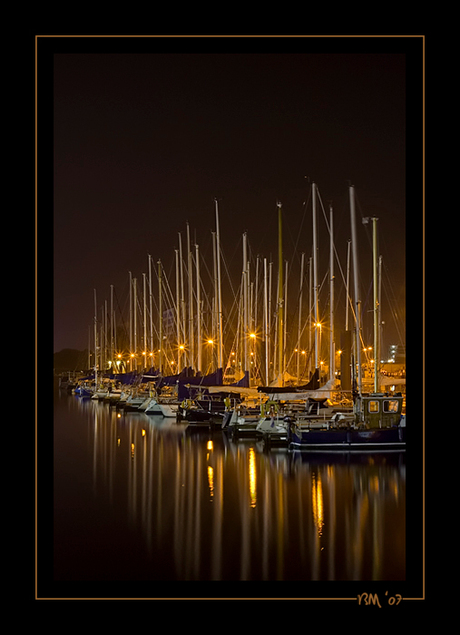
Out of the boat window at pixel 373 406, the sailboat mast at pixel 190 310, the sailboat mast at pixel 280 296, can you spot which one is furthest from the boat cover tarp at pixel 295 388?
the sailboat mast at pixel 190 310

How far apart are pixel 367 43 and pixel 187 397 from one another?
3826 centimetres

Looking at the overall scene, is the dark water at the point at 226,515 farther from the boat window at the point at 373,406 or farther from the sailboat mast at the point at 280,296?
the sailboat mast at the point at 280,296

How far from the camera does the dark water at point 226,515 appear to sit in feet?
50.1

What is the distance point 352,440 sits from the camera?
29.4 m

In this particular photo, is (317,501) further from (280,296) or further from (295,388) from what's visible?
(280,296)

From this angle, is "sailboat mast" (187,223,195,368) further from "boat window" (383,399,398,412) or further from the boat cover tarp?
"boat window" (383,399,398,412)

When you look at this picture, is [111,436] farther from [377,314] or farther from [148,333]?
[148,333]

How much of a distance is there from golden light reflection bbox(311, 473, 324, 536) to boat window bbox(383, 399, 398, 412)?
210 inches

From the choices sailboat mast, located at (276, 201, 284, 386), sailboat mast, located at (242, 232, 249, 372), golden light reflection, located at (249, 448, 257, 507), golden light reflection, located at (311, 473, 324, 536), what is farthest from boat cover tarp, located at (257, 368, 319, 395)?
golden light reflection, located at (311, 473, 324, 536)

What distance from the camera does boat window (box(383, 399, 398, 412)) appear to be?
2923 cm
